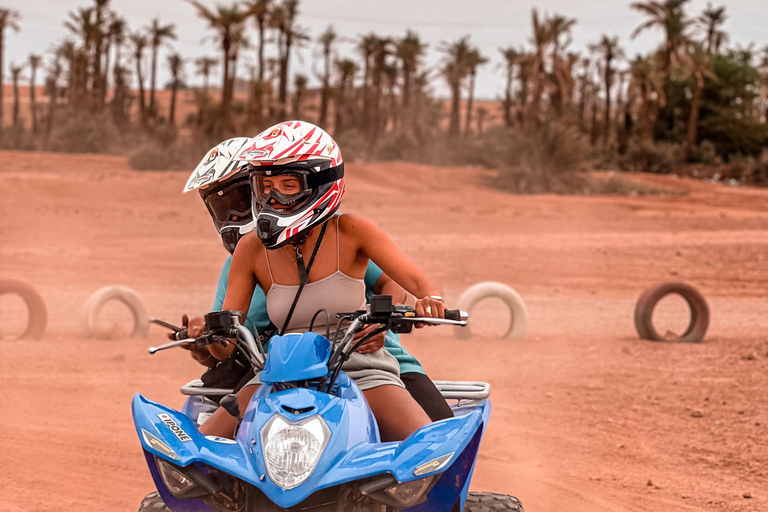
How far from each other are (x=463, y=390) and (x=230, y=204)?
1.69 meters

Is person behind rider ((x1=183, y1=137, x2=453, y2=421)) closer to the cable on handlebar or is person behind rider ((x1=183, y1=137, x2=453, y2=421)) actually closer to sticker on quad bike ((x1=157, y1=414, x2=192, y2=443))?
the cable on handlebar

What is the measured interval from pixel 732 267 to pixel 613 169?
26872 millimetres

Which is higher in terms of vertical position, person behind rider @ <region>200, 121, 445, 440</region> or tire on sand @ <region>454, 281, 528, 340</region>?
person behind rider @ <region>200, 121, 445, 440</region>

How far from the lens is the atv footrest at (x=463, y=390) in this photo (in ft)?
13.5

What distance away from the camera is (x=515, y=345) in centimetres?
1129

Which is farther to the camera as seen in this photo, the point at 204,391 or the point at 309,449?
the point at 204,391

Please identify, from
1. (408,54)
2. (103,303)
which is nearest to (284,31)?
(408,54)

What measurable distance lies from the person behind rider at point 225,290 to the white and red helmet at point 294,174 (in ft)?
1.29

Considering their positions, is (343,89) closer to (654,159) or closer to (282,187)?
(654,159)

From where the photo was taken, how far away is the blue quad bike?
293 centimetres

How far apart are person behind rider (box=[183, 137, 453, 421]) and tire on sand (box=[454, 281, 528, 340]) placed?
20.8 feet

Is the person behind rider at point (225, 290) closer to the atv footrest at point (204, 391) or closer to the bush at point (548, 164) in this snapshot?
the atv footrest at point (204, 391)

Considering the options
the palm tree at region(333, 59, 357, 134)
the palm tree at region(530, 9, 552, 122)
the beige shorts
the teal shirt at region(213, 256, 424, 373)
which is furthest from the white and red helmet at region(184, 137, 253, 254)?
the palm tree at region(333, 59, 357, 134)

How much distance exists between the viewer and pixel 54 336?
37.2 feet
